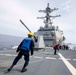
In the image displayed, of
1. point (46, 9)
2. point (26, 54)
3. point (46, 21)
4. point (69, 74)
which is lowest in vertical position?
point (69, 74)

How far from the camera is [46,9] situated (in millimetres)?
51250

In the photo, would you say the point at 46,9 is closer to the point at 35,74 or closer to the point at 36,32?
the point at 36,32

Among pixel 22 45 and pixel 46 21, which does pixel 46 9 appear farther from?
pixel 22 45

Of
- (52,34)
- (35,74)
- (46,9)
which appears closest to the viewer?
(35,74)

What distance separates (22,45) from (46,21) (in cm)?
4407

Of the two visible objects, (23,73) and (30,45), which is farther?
(30,45)

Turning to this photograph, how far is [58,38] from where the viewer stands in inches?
1882

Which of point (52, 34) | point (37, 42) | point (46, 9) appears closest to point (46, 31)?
point (52, 34)

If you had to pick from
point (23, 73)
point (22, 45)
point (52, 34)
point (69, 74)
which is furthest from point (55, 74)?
point (52, 34)

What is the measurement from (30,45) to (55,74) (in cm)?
163

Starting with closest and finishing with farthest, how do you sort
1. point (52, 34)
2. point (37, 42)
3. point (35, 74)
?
point (35, 74) < point (37, 42) < point (52, 34)

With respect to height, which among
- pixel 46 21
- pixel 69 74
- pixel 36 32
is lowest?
pixel 69 74

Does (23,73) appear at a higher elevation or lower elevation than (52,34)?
lower

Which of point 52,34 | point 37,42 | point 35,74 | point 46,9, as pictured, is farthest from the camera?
point 46,9
